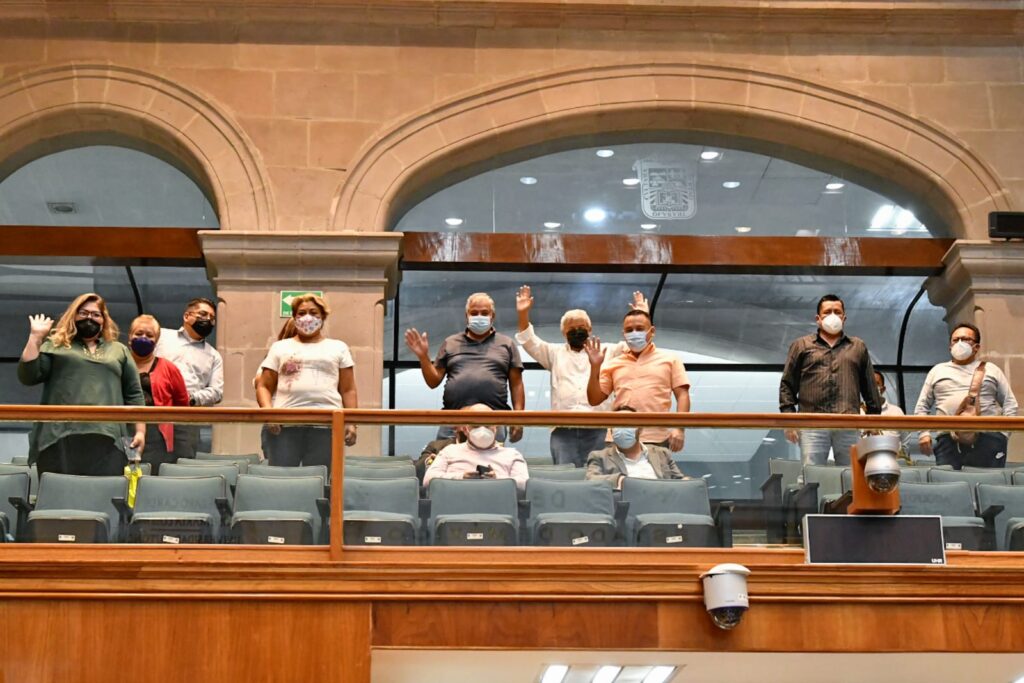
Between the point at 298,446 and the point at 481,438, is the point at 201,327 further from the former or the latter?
the point at 481,438

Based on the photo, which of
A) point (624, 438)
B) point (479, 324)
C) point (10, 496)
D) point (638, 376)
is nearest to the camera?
point (10, 496)

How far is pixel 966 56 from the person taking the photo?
44.2ft

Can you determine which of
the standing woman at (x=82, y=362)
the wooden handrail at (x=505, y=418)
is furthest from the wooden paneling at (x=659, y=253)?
the wooden handrail at (x=505, y=418)

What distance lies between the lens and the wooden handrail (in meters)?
7.84

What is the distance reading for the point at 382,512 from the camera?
7.80m

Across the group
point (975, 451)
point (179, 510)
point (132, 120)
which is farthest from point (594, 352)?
point (132, 120)

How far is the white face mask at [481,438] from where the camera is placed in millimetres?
7973

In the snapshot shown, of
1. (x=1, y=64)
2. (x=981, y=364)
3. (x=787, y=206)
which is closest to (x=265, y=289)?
(x=1, y=64)

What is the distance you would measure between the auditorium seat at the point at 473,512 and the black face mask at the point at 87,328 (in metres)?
2.20

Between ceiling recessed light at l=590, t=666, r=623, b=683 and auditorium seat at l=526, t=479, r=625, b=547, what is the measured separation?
78 centimetres

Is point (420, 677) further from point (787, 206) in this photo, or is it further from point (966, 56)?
point (966, 56)

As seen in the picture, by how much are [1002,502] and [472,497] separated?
8.84ft

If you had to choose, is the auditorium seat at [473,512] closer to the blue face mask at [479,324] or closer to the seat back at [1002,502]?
the blue face mask at [479,324]

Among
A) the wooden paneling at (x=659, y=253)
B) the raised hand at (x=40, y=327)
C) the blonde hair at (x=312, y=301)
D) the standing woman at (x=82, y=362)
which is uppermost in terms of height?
the wooden paneling at (x=659, y=253)
